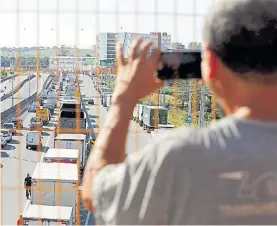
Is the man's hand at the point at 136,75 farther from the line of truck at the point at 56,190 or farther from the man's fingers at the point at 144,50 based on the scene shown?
the line of truck at the point at 56,190

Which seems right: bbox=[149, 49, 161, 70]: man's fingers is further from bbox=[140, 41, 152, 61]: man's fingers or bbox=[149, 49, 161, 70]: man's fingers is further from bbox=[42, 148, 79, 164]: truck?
bbox=[42, 148, 79, 164]: truck

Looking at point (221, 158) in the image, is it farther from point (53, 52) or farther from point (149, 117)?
point (149, 117)

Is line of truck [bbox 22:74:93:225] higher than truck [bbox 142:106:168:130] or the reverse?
the reverse

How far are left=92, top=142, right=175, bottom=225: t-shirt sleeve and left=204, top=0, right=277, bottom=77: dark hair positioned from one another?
0.11 m

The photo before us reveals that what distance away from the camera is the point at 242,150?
55cm

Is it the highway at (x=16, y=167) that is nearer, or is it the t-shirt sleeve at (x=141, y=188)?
the t-shirt sleeve at (x=141, y=188)

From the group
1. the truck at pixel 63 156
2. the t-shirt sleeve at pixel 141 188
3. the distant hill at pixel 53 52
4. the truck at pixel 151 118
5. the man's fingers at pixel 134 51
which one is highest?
the distant hill at pixel 53 52

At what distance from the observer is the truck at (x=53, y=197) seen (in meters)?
3.75

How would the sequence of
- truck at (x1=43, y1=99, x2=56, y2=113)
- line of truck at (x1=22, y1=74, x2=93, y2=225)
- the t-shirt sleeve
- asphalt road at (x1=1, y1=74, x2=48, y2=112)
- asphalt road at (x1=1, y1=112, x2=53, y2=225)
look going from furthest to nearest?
truck at (x1=43, y1=99, x2=56, y2=113)
asphalt road at (x1=1, y1=112, x2=53, y2=225)
line of truck at (x1=22, y1=74, x2=93, y2=225)
asphalt road at (x1=1, y1=74, x2=48, y2=112)
the t-shirt sleeve

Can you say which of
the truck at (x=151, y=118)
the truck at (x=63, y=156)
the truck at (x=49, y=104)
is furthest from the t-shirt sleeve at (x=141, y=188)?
the truck at (x=49, y=104)

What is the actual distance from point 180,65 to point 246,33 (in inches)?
6.8

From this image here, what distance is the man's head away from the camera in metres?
0.57

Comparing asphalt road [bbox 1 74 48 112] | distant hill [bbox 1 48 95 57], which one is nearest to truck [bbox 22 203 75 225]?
asphalt road [bbox 1 74 48 112]

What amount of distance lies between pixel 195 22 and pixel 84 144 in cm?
399
